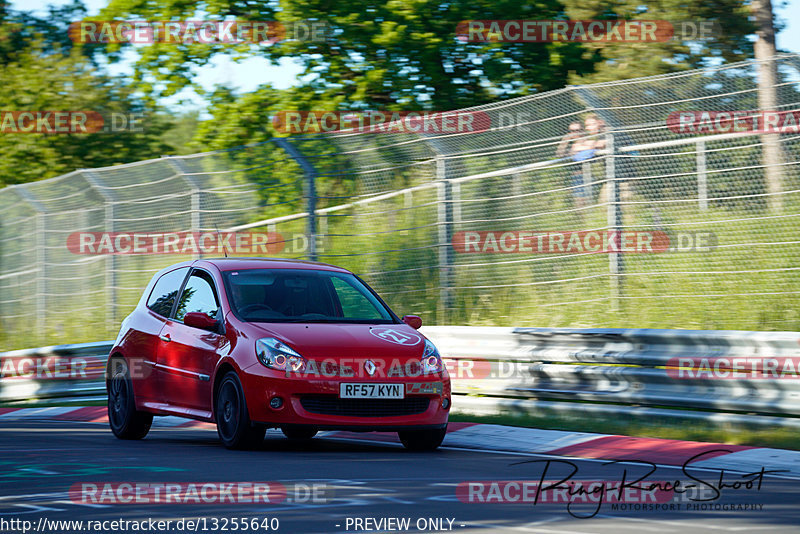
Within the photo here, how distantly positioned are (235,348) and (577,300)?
18.4 ft

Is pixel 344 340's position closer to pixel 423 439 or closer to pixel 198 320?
pixel 423 439

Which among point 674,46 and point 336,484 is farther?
point 674,46

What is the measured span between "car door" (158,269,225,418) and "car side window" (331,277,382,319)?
1.07m

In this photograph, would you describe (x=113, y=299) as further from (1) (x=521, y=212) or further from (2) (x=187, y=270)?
(2) (x=187, y=270)

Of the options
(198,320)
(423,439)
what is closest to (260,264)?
(198,320)

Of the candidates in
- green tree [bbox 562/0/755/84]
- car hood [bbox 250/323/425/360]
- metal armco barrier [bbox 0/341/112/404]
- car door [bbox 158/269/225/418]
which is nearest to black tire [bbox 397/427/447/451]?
car hood [bbox 250/323/425/360]

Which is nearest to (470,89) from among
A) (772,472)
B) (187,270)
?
(187,270)

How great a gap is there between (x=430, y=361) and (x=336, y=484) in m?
2.56

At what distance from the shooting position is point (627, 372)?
35.6 ft

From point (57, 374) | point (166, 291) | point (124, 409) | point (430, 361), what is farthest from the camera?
point (57, 374)

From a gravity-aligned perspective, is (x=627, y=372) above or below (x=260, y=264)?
below

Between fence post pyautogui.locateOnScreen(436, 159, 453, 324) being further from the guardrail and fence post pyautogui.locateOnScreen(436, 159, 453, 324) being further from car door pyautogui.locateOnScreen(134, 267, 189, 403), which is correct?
car door pyautogui.locateOnScreen(134, 267, 189, 403)

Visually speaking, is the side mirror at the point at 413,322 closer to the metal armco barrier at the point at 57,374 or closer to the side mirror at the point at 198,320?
the side mirror at the point at 198,320

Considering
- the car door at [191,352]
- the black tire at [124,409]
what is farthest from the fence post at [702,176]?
the black tire at [124,409]
